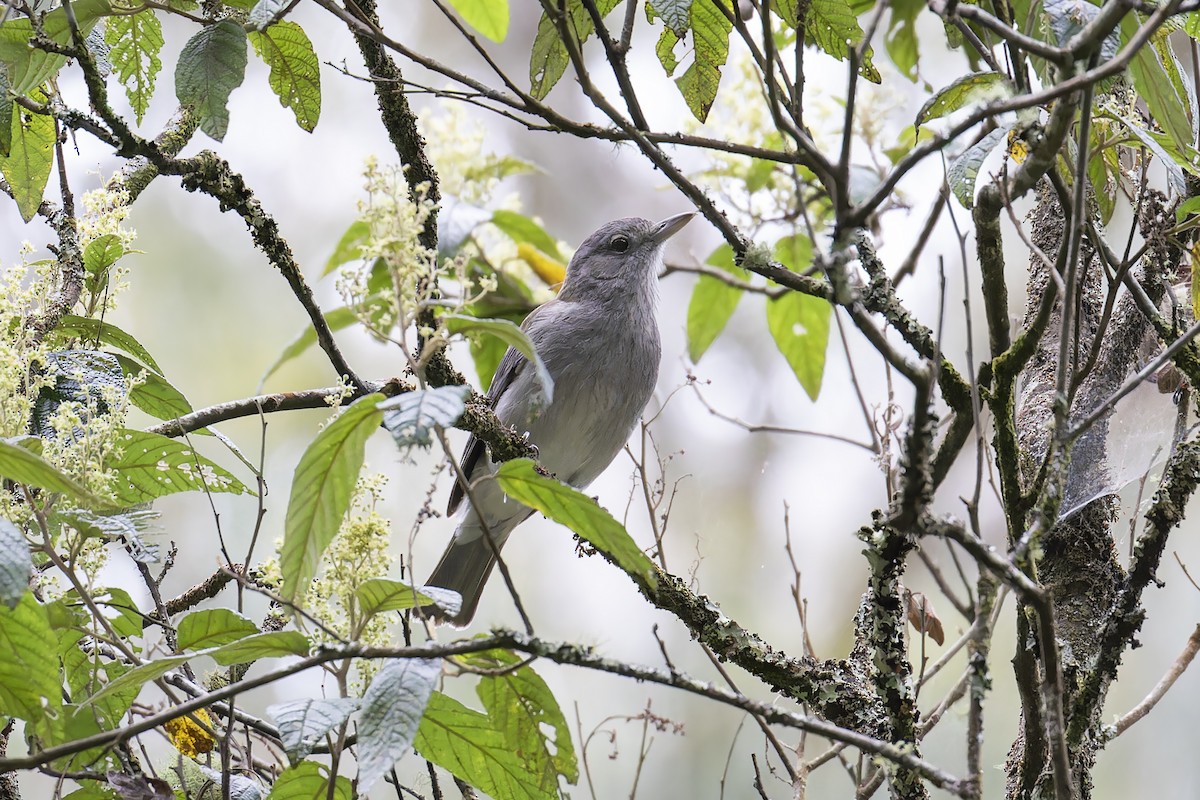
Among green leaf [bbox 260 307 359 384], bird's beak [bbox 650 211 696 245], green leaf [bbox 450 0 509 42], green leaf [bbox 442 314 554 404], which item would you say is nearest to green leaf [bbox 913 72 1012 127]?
green leaf [bbox 450 0 509 42]

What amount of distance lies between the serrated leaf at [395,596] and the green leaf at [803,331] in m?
1.97

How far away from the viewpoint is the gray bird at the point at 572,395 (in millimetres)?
4219

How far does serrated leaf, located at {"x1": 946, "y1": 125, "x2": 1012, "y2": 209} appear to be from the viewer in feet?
6.03

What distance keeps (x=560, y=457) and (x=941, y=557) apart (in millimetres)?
3441

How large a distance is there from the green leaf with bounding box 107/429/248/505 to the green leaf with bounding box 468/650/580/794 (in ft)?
1.95

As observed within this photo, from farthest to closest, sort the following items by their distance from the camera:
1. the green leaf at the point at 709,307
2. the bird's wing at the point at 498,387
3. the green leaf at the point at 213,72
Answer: the bird's wing at the point at 498,387, the green leaf at the point at 709,307, the green leaf at the point at 213,72

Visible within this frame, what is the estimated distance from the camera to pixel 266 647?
1.62 metres

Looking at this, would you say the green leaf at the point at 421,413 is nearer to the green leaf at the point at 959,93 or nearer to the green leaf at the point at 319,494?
the green leaf at the point at 319,494

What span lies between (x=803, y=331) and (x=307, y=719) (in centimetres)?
228

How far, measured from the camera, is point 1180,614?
6.39m

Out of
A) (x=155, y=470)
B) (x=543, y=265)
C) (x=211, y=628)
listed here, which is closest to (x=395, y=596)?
(x=211, y=628)

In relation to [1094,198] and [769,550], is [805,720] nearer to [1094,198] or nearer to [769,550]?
[1094,198]

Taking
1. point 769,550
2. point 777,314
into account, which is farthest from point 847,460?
point 777,314

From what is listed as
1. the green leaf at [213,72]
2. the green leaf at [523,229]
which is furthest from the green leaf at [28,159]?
the green leaf at [523,229]
